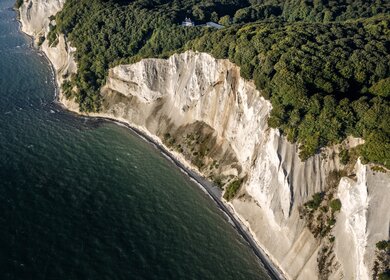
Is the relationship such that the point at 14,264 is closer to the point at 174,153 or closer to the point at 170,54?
the point at 174,153

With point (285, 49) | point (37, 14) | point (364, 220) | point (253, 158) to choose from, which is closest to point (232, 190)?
point (253, 158)

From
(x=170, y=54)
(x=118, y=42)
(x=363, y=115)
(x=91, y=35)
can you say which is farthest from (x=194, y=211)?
(x=91, y=35)

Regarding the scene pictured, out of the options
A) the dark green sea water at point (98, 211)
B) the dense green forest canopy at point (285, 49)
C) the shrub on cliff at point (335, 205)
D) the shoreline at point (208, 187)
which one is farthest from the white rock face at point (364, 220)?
the dark green sea water at point (98, 211)

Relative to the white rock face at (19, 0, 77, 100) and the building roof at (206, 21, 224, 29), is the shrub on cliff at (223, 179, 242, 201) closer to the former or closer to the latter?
the white rock face at (19, 0, 77, 100)

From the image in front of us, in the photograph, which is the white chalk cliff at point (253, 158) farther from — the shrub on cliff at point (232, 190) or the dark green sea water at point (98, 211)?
the dark green sea water at point (98, 211)

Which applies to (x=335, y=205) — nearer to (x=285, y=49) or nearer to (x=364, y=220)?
(x=364, y=220)

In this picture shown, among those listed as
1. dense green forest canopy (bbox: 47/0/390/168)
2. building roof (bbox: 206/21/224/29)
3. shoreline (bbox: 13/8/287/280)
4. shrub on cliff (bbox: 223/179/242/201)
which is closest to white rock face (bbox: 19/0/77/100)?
dense green forest canopy (bbox: 47/0/390/168)

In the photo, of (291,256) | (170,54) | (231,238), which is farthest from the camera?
(170,54)
